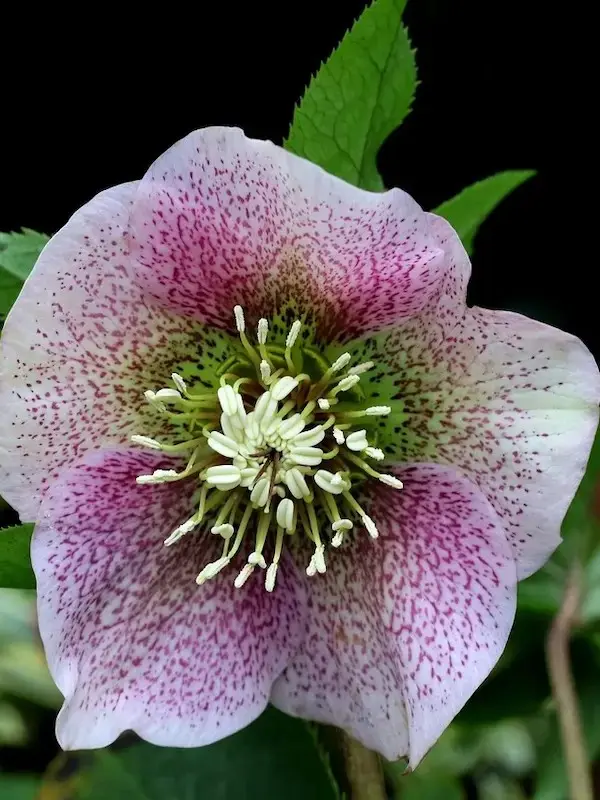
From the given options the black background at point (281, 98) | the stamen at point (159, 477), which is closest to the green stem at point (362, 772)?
the stamen at point (159, 477)

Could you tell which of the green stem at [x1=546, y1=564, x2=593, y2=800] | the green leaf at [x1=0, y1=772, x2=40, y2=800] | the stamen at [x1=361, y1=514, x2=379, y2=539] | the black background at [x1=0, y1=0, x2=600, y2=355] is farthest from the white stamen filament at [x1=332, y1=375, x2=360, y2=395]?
the black background at [x1=0, y1=0, x2=600, y2=355]

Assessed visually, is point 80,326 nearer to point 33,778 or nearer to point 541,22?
point 33,778

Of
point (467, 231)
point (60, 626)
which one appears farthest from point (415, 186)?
point (60, 626)

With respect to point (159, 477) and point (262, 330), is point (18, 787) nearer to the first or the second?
point (159, 477)

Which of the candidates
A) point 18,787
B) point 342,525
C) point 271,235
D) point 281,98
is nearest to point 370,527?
point 342,525

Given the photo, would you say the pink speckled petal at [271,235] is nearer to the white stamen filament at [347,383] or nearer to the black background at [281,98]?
the white stamen filament at [347,383]
